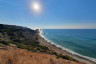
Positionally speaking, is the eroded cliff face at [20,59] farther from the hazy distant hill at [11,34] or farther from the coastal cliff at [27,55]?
the hazy distant hill at [11,34]

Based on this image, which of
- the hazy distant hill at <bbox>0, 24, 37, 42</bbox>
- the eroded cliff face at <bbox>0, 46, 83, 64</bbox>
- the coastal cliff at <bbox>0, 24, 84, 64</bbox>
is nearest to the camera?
the eroded cliff face at <bbox>0, 46, 83, 64</bbox>

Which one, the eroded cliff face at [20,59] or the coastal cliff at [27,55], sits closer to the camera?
the eroded cliff face at [20,59]

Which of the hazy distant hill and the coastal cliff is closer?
the coastal cliff

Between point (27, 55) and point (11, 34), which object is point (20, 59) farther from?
point (11, 34)

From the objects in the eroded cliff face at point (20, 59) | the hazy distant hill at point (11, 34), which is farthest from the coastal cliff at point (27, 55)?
the hazy distant hill at point (11, 34)

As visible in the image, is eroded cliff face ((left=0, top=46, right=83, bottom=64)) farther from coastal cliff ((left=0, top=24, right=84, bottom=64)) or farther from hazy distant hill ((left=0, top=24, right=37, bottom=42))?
hazy distant hill ((left=0, top=24, right=37, bottom=42))

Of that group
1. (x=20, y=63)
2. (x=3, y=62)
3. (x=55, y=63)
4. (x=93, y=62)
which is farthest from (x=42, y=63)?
(x=93, y=62)

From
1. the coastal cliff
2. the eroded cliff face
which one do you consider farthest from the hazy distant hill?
the eroded cliff face

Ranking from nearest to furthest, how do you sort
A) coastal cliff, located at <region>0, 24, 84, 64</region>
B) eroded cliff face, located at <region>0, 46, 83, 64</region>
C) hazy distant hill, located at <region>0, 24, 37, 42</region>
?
eroded cliff face, located at <region>0, 46, 83, 64</region>, coastal cliff, located at <region>0, 24, 84, 64</region>, hazy distant hill, located at <region>0, 24, 37, 42</region>

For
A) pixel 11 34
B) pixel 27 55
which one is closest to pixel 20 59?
pixel 27 55

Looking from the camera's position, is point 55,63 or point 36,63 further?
point 55,63

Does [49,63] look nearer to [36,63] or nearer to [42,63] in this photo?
[42,63]
